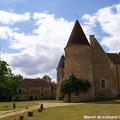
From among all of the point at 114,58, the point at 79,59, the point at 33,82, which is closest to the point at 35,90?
the point at 33,82

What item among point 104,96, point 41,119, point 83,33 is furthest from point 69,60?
point 41,119

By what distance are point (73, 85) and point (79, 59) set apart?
204 inches

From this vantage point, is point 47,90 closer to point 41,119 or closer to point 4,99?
point 4,99

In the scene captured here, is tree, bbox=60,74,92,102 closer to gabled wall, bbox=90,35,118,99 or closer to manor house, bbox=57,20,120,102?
manor house, bbox=57,20,120,102

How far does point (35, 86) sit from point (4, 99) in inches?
491

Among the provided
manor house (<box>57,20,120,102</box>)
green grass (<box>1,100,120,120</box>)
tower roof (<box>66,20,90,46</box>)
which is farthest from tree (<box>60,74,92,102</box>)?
green grass (<box>1,100,120,120</box>)

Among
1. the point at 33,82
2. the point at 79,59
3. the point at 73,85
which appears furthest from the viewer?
the point at 33,82

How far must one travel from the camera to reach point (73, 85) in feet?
121

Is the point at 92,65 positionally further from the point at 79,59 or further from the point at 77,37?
the point at 77,37

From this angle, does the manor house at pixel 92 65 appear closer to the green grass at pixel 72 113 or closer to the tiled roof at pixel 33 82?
the green grass at pixel 72 113

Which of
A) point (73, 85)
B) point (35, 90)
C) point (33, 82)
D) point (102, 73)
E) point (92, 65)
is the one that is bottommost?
point (35, 90)

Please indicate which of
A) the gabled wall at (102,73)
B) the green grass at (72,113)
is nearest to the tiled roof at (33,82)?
the gabled wall at (102,73)

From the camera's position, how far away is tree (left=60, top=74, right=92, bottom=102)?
3716 cm

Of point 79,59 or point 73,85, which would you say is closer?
point 73,85
